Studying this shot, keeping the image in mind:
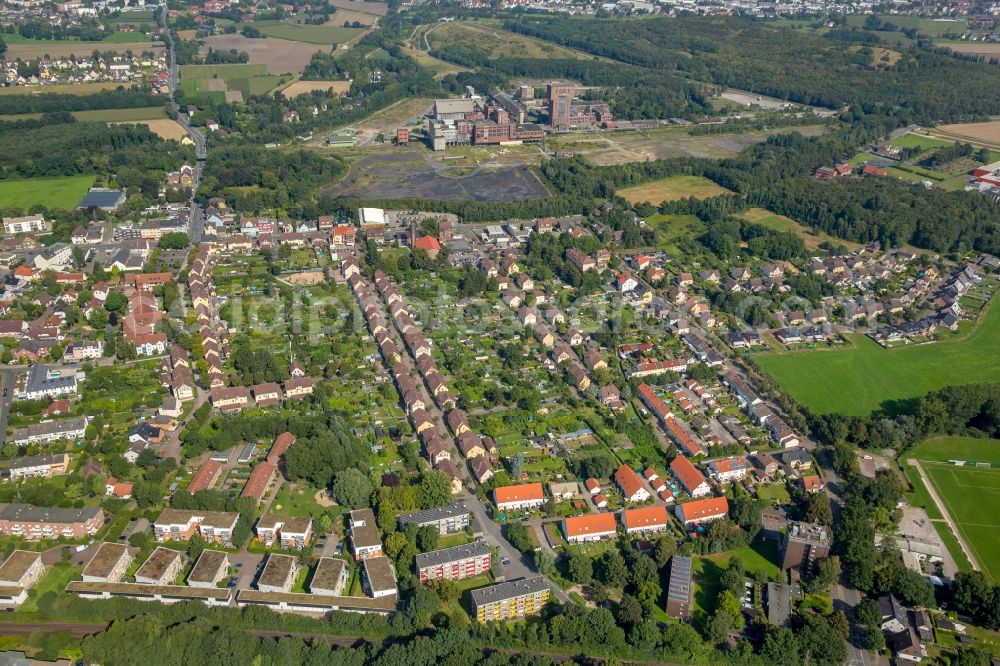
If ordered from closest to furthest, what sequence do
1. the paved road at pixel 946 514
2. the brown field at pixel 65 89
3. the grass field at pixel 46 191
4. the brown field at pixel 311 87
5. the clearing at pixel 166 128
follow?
the paved road at pixel 946 514 < the grass field at pixel 46 191 < the clearing at pixel 166 128 < the brown field at pixel 65 89 < the brown field at pixel 311 87

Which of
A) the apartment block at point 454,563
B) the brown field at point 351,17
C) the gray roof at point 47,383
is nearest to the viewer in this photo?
the apartment block at point 454,563

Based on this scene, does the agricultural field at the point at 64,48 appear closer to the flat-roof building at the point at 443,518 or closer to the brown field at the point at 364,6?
the brown field at the point at 364,6

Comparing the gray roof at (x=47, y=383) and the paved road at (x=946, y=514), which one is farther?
the gray roof at (x=47, y=383)

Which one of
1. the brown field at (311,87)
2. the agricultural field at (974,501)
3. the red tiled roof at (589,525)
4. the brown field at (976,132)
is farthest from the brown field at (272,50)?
the agricultural field at (974,501)

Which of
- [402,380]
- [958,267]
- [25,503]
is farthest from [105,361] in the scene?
[958,267]

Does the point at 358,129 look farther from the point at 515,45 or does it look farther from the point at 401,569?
the point at 401,569

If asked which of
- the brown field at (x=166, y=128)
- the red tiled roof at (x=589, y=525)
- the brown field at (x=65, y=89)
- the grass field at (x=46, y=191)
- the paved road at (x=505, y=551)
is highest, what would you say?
the brown field at (x=65, y=89)

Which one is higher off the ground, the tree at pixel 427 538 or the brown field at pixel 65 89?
the brown field at pixel 65 89

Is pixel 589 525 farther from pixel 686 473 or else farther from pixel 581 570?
pixel 686 473
